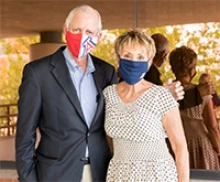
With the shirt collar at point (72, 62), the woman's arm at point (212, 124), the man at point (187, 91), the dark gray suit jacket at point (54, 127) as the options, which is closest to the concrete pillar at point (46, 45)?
the man at point (187, 91)

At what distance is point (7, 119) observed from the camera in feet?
18.0

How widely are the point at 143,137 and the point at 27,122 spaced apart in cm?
59

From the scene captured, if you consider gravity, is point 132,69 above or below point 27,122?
above

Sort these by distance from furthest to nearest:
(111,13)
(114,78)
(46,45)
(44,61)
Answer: (46,45) → (111,13) → (114,78) → (44,61)

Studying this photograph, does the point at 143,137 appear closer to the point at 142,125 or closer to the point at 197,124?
the point at 142,125

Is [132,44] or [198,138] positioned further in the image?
[198,138]

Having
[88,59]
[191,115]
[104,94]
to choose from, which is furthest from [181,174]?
[191,115]

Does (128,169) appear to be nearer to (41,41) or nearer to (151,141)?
(151,141)

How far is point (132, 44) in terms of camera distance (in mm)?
2490

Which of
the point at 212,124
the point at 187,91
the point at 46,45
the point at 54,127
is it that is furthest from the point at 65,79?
the point at 46,45

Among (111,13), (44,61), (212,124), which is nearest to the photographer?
(44,61)

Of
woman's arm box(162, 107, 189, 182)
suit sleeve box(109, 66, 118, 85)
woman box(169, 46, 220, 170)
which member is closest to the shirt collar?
suit sleeve box(109, 66, 118, 85)

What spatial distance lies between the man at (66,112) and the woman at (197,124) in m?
2.29

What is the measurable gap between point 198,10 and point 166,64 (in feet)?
1.96
